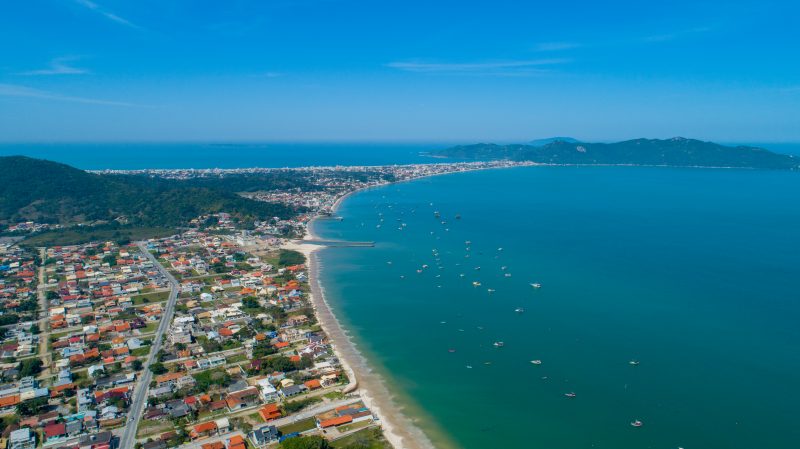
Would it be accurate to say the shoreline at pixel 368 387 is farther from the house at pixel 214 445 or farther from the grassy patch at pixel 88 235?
the grassy patch at pixel 88 235

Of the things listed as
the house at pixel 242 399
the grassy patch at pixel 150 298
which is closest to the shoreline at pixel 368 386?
the house at pixel 242 399

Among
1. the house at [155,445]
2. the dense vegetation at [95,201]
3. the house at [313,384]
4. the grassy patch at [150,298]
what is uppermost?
the dense vegetation at [95,201]

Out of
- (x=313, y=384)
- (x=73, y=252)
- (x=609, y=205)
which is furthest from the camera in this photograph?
(x=609, y=205)

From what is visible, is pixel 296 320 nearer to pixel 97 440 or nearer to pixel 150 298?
pixel 150 298

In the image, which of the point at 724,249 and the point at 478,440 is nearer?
the point at 478,440

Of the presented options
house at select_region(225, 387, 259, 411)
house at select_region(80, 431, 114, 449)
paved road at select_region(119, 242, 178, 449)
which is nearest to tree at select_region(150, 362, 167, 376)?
paved road at select_region(119, 242, 178, 449)

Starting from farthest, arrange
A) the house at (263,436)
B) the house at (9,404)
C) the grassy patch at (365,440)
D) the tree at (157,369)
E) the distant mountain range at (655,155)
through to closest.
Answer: the distant mountain range at (655,155)
the tree at (157,369)
the house at (9,404)
the house at (263,436)
the grassy patch at (365,440)

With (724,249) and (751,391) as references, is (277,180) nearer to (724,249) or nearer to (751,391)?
(724,249)

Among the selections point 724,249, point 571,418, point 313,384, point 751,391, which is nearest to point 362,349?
point 313,384
